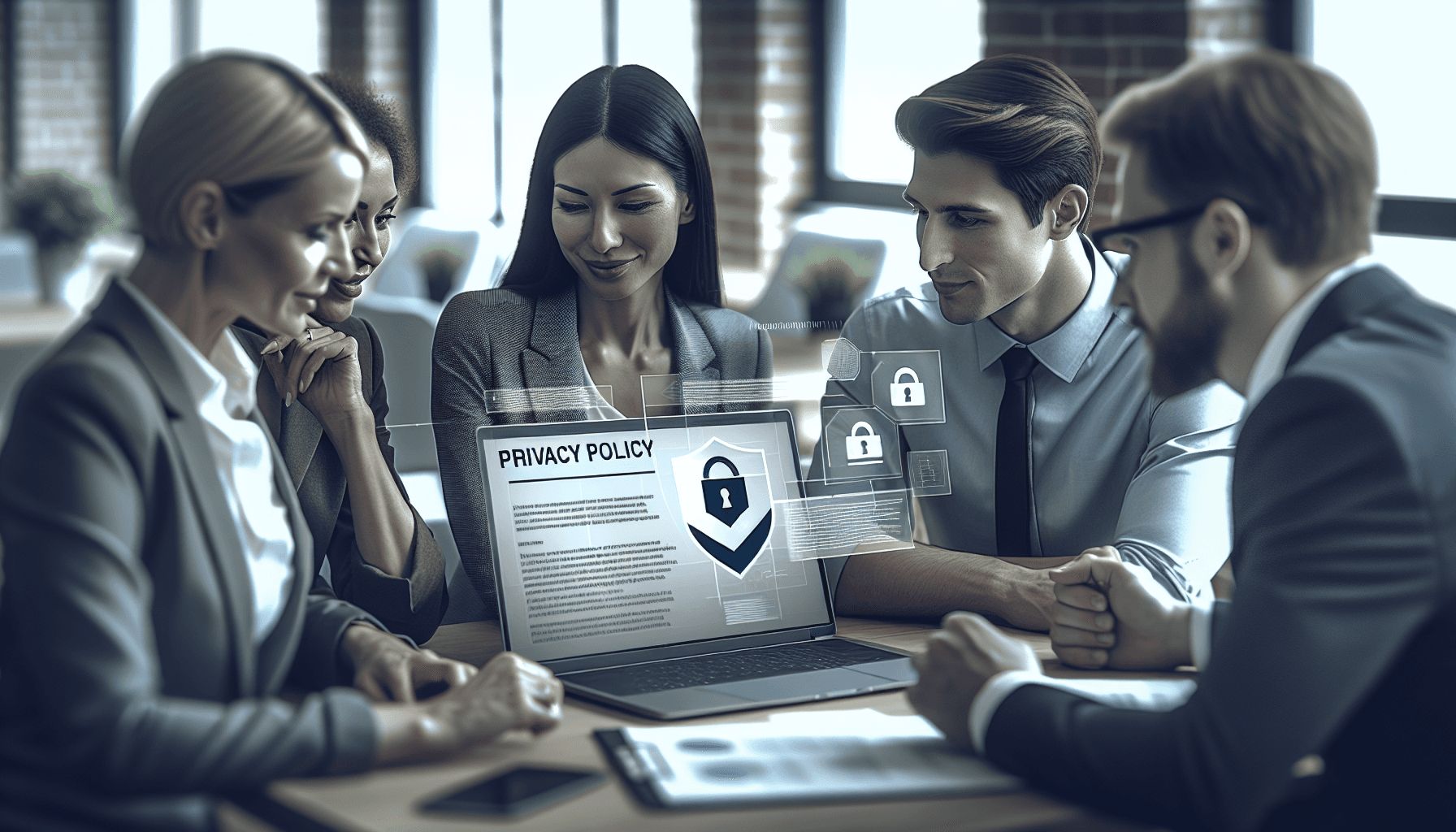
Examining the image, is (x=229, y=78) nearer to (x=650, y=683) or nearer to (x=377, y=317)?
(x=650, y=683)

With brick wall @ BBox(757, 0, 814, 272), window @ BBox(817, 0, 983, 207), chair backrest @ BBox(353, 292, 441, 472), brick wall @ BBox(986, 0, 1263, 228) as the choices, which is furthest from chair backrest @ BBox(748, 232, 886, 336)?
chair backrest @ BBox(353, 292, 441, 472)

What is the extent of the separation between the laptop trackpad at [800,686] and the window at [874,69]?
328cm

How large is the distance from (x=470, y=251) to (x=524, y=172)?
10.4 feet

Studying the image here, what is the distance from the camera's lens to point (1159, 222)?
1049mm

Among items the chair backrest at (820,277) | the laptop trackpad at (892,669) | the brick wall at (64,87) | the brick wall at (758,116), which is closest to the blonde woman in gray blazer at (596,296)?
the laptop trackpad at (892,669)

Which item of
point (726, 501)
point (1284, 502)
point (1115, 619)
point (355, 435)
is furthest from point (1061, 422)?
point (355, 435)

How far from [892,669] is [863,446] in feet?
0.94

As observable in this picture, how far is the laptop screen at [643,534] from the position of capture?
128 cm

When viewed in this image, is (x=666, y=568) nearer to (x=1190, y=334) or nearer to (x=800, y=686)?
(x=800, y=686)

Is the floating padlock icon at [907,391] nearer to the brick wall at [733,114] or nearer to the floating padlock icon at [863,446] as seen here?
the floating padlock icon at [863,446]

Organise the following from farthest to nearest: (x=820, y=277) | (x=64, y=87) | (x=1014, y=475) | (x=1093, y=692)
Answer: (x=64, y=87) < (x=820, y=277) < (x=1014, y=475) < (x=1093, y=692)

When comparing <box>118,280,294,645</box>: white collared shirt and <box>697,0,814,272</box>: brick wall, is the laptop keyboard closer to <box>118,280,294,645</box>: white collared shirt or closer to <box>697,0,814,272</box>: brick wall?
<box>118,280,294,645</box>: white collared shirt

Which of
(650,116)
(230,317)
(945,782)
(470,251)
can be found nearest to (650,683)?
(945,782)

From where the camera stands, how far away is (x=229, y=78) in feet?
3.05
